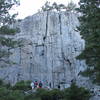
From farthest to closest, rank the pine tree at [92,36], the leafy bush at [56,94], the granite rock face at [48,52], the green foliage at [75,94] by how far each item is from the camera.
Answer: the granite rock face at [48,52] < the leafy bush at [56,94] < the green foliage at [75,94] < the pine tree at [92,36]

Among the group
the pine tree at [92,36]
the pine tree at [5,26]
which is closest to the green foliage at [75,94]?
the pine tree at [92,36]

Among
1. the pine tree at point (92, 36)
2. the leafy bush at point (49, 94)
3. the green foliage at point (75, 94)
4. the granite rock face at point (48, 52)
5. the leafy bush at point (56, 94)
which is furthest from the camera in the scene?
the granite rock face at point (48, 52)

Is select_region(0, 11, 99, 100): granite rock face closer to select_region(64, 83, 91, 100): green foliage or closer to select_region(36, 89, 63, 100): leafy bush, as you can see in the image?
select_region(36, 89, 63, 100): leafy bush

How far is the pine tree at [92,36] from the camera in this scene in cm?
1090

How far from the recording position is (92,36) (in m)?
10.9

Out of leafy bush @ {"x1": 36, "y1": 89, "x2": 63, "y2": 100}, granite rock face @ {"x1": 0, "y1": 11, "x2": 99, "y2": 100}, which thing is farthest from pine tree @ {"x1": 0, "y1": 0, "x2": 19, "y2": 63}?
granite rock face @ {"x1": 0, "y1": 11, "x2": 99, "y2": 100}

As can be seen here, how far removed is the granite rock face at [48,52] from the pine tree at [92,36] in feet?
53.7

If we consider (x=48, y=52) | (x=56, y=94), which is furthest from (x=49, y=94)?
(x=48, y=52)

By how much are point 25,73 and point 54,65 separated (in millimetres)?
3546

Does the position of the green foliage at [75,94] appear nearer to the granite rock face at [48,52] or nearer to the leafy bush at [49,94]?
the leafy bush at [49,94]

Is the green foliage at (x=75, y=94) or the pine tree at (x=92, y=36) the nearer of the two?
the pine tree at (x=92, y=36)

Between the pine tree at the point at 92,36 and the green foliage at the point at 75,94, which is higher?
the pine tree at the point at 92,36

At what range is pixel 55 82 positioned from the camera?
95.9 ft

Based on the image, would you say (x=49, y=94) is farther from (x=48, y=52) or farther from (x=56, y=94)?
(x=48, y=52)
